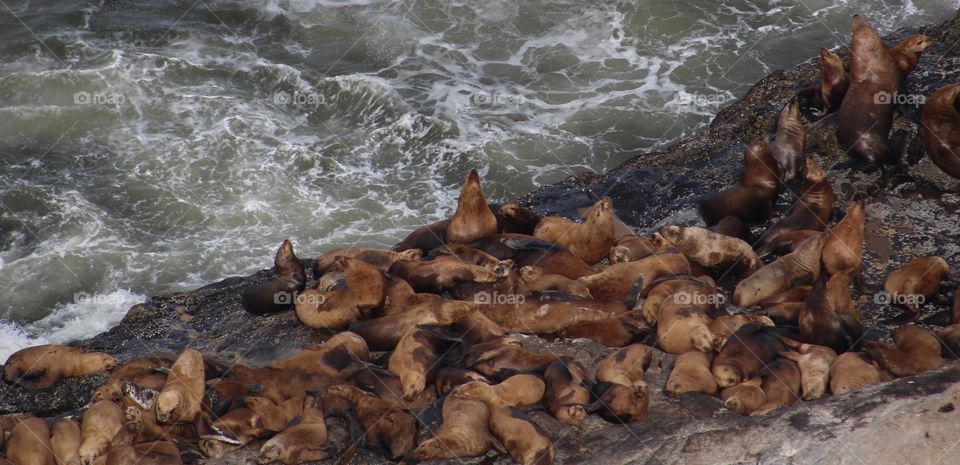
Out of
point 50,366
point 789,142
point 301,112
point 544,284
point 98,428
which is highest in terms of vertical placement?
point 789,142

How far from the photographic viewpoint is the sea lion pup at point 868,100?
9.15 metres

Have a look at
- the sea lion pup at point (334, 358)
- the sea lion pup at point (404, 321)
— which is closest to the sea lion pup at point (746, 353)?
the sea lion pup at point (404, 321)

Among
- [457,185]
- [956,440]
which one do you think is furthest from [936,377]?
[457,185]

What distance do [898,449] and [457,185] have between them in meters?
8.77

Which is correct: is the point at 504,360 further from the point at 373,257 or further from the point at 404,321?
the point at 373,257

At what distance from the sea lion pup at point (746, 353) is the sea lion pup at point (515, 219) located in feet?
8.30

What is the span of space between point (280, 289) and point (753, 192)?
4.48 meters

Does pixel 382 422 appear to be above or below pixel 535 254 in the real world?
below

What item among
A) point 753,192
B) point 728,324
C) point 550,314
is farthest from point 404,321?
point 753,192

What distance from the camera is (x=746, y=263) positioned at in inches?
315

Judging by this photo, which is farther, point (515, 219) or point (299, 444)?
point (515, 219)

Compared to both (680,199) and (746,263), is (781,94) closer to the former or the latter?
(680,199)

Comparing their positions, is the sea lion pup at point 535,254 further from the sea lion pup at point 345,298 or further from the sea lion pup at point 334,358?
the sea lion pup at point 334,358

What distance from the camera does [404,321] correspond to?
707cm
